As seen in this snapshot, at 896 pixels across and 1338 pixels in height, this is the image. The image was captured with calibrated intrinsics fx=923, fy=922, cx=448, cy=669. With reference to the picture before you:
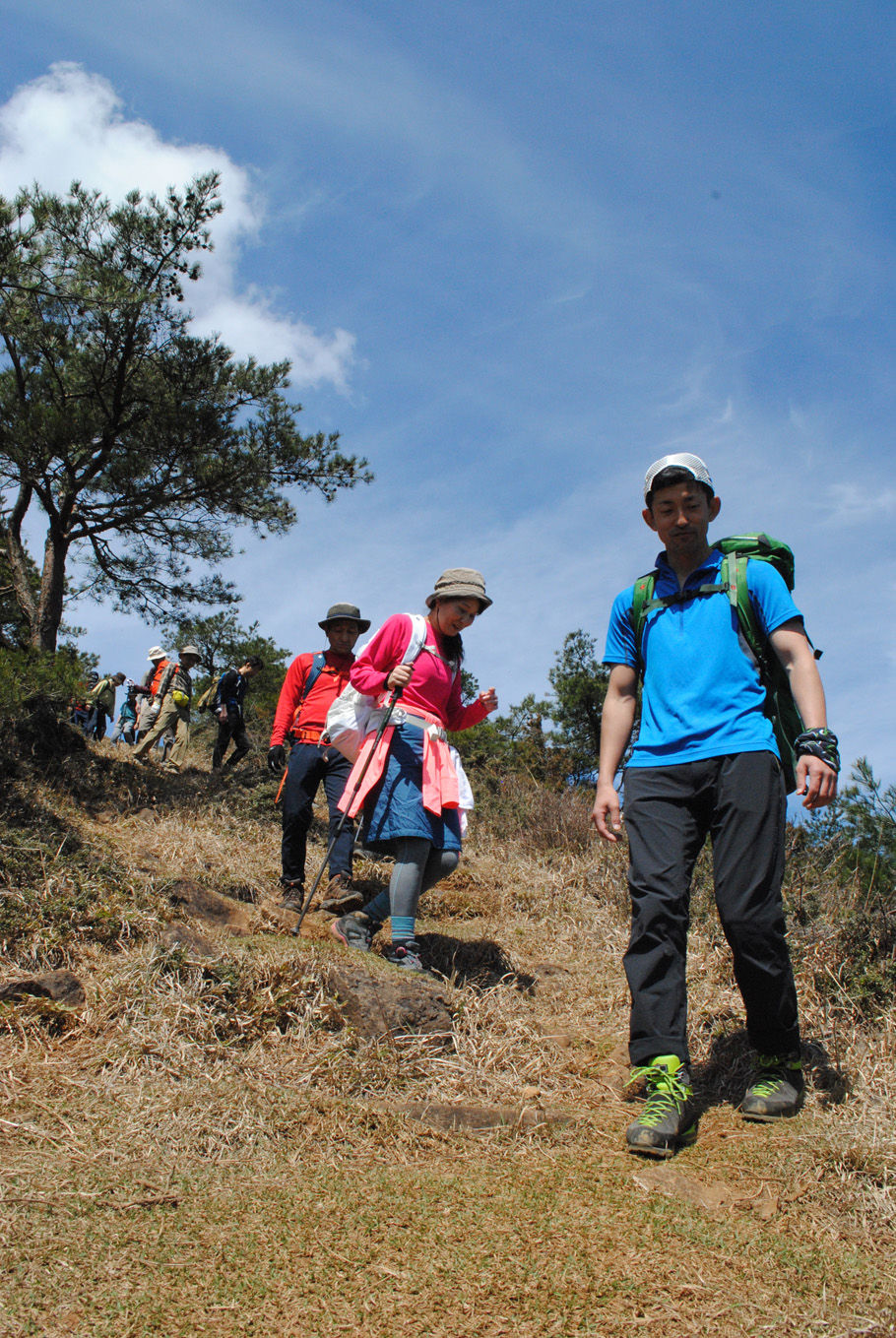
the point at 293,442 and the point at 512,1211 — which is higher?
the point at 293,442

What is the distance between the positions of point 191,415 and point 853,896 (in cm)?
807

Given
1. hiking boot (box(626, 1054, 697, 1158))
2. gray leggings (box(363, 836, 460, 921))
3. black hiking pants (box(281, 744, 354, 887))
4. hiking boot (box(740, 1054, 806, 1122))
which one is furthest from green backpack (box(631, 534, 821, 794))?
black hiking pants (box(281, 744, 354, 887))

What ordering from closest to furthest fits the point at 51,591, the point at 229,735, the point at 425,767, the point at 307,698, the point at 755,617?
the point at 755,617 < the point at 425,767 < the point at 307,698 < the point at 51,591 < the point at 229,735

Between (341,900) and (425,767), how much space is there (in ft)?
3.34

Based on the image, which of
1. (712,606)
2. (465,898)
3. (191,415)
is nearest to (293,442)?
(191,415)

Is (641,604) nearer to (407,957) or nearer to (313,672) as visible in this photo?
(407,957)

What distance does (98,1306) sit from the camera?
5.58 feet

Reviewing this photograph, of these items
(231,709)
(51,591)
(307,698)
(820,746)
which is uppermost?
(51,591)

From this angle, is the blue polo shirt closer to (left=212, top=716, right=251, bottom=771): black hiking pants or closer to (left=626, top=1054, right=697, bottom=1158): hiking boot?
(left=626, top=1054, right=697, bottom=1158): hiking boot

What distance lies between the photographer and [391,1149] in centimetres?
251

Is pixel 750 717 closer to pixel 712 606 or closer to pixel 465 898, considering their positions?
pixel 712 606

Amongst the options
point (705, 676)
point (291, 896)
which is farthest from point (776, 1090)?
point (291, 896)

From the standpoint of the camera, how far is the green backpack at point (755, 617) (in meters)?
2.83

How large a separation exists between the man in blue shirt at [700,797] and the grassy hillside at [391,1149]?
0.75ft
